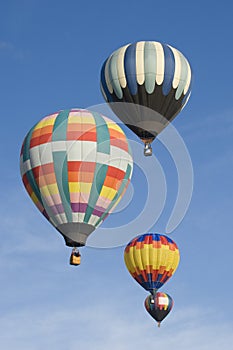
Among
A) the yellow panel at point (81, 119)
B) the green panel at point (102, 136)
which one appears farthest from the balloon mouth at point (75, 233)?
the yellow panel at point (81, 119)

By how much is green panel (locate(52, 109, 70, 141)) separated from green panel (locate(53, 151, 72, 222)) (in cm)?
65

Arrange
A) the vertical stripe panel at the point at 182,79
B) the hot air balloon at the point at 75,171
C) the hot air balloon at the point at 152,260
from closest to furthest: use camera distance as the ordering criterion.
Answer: the hot air balloon at the point at 75,171
the vertical stripe panel at the point at 182,79
the hot air balloon at the point at 152,260

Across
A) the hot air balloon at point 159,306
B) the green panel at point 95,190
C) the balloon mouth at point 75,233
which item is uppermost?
the hot air balloon at point 159,306

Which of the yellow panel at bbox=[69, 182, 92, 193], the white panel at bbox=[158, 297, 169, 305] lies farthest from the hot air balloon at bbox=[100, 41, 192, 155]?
the white panel at bbox=[158, 297, 169, 305]

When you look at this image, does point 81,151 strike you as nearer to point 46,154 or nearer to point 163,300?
point 46,154

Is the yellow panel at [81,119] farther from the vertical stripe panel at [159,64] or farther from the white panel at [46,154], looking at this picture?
the vertical stripe panel at [159,64]

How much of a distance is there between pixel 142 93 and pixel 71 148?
14.5ft

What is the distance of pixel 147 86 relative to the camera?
37.6 metres

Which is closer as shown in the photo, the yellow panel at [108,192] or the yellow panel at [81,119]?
the yellow panel at [108,192]

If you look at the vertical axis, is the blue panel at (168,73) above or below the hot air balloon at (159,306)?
above

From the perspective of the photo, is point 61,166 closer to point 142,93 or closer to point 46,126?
point 46,126

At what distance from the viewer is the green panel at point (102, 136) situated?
35.6 metres

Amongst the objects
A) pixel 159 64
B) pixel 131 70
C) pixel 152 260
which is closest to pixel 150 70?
→ pixel 159 64

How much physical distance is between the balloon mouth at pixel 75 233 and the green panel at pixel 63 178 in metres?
0.30
